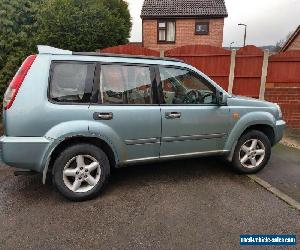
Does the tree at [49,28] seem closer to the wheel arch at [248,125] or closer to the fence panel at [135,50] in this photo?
the fence panel at [135,50]

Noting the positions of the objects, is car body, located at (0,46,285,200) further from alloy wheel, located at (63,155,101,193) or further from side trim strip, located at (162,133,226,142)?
alloy wheel, located at (63,155,101,193)

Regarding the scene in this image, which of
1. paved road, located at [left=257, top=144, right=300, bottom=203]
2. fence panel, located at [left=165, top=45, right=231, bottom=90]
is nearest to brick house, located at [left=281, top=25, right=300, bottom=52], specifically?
fence panel, located at [left=165, top=45, right=231, bottom=90]

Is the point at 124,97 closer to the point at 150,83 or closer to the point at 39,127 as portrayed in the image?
the point at 150,83

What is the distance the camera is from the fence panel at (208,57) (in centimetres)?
832

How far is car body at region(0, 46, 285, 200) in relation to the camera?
328 centimetres

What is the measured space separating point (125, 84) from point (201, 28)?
1761cm

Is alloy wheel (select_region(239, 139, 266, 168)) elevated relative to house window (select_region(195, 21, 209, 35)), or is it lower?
lower

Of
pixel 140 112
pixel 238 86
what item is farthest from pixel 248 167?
pixel 238 86

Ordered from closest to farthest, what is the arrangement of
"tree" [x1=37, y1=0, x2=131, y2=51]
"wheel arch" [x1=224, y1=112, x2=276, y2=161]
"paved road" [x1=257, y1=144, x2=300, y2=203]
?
1. "paved road" [x1=257, y1=144, x2=300, y2=203]
2. "wheel arch" [x1=224, y1=112, x2=276, y2=161]
3. "tree" [x1=37, y1=0, x2=131, y2=51]

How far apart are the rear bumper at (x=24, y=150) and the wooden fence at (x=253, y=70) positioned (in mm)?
5804

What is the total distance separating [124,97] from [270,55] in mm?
6123

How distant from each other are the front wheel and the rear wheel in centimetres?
211

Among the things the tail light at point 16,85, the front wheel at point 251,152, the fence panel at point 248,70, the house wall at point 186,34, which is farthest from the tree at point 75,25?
the house wall at point 186,34

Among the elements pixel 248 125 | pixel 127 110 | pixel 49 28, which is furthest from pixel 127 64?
pixel 49 28
